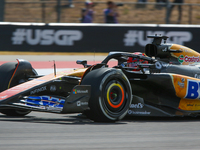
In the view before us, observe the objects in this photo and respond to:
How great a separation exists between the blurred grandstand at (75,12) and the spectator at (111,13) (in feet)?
0.55

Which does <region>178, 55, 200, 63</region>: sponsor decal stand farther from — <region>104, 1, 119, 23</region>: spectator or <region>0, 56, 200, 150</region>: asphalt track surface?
<region>104, 1, 119, 23</region>: spectator

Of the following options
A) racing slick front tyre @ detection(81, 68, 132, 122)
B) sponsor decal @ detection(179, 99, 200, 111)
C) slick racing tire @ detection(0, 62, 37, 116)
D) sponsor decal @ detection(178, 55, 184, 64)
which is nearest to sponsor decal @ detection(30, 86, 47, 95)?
racing slick front tyre @ detection(81, 68, 132, 122)

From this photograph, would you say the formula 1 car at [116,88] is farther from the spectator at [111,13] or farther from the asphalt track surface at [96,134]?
the spectator at [111,13]

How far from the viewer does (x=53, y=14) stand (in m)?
13.9

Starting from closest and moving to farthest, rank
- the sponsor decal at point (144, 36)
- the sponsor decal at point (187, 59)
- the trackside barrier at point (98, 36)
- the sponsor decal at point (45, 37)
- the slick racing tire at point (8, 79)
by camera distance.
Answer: the slick racing tire at point (8, 79) < the sponsor decal at point (187, 59) < the sponsor decal at point (45, 37) < the trackside barrier at point (98, 36) < the sponsor decal at point (144, 36)

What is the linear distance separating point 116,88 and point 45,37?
8672 millimetres

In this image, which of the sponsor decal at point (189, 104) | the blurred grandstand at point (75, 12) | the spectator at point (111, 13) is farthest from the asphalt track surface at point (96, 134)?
the blurred grandstand at point (75, 12)

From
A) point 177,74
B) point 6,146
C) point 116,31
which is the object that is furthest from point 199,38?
point 6,146

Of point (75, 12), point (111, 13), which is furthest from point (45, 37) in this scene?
point (111, 13)

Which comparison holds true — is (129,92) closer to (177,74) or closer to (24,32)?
(177,74)

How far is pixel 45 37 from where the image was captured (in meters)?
13.3

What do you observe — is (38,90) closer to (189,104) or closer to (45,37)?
(189,104)

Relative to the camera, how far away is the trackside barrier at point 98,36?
43.8 feet

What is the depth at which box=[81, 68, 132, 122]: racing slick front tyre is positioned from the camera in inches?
190
